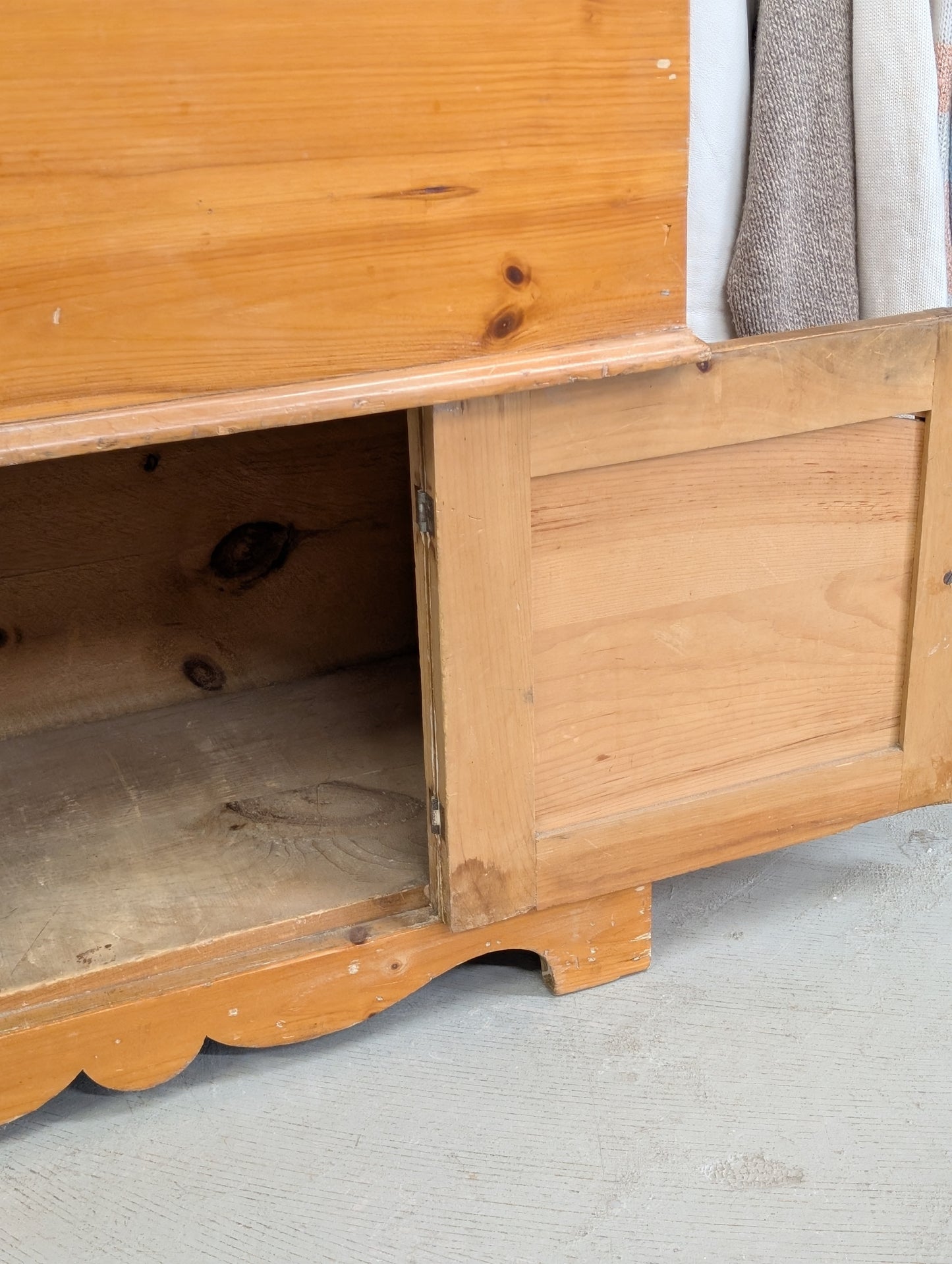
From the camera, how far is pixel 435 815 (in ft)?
3.14

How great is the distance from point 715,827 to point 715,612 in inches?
7.0

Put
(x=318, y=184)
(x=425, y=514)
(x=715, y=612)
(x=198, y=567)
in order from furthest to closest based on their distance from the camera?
(x=198, y=567), (x=715, y=612), (x=425, y=514), (x=318, y=184)

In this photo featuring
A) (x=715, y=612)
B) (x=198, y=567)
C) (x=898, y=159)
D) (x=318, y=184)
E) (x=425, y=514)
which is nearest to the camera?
(x=318, y=184)

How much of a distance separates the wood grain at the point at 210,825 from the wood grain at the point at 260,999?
25mm

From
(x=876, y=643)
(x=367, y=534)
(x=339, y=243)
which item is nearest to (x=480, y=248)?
(x=339, y=243)

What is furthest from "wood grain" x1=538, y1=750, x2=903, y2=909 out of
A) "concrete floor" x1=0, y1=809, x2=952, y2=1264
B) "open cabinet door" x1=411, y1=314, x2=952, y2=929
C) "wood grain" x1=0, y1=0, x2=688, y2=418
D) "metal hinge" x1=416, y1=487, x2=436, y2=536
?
"wood grain" x1=0, y1=0, x2=688, y2=418

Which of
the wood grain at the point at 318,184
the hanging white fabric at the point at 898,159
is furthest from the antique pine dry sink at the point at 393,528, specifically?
the hanging white fabric at the point at 898,159

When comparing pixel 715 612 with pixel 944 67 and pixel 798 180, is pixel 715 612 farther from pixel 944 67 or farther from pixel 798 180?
pixel 944 67

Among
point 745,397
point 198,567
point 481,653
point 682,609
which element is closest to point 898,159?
point 745,397

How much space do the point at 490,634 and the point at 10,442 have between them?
0.33m

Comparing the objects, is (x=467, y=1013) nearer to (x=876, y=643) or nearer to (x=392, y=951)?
(x=392, y=951)

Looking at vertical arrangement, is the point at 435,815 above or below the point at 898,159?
below

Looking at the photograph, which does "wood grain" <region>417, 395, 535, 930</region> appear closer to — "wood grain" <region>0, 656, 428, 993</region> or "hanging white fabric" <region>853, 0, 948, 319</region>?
"wood grain" <region>0, 656, 428, 993</region>

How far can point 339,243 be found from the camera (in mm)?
756
